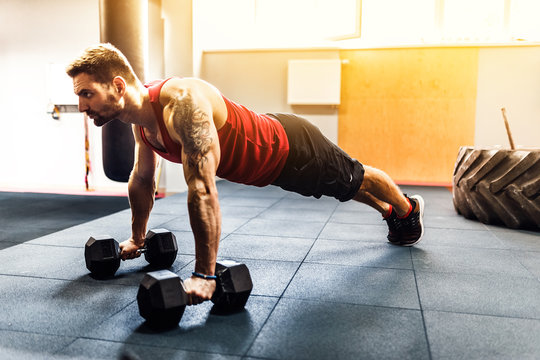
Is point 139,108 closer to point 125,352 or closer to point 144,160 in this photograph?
point 144,160

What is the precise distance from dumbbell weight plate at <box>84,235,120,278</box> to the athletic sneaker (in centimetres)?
123

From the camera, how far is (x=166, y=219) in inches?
112

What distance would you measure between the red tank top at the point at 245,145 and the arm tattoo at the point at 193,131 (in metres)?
0.13

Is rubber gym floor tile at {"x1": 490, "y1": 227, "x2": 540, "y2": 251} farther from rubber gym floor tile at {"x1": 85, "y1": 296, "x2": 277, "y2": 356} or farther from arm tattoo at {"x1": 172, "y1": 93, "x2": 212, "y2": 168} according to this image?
arm tattoo at {"x1": 172, "y1": 93, "x2": 212, "y2": 168}

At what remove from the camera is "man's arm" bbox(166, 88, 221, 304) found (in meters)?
1.28

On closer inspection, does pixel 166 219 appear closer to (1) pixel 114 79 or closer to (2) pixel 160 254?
(2) pixel 160 254

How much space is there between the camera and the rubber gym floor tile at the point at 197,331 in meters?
1.11

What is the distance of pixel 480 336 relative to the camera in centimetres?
117

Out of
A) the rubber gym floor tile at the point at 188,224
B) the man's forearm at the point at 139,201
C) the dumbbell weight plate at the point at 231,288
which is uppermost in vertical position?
the man's forearm at the point at 139,201

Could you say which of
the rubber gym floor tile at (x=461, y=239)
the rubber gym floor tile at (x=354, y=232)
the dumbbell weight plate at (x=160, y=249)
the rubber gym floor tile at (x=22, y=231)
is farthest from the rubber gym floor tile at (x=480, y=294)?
the rubber gym floor tile at (x=22, y=231)

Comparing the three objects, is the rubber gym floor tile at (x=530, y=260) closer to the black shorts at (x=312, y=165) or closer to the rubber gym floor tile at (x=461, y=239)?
the rubber gym floor tile at (x=461, y=239)

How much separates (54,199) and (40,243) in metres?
1.85

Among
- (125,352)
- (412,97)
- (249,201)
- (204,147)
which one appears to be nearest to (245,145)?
(204,147)

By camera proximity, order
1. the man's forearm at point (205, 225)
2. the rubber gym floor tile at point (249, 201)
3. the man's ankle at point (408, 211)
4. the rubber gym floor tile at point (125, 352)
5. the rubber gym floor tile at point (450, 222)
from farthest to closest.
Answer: the rubber gym floor tile at point (249, 201), the rubber gym floor tile at point (450, 222), the man's ankle at point (408, 211), the man's forearm at point (205, 225), the rubber gym floor tile at point (125, 352)
